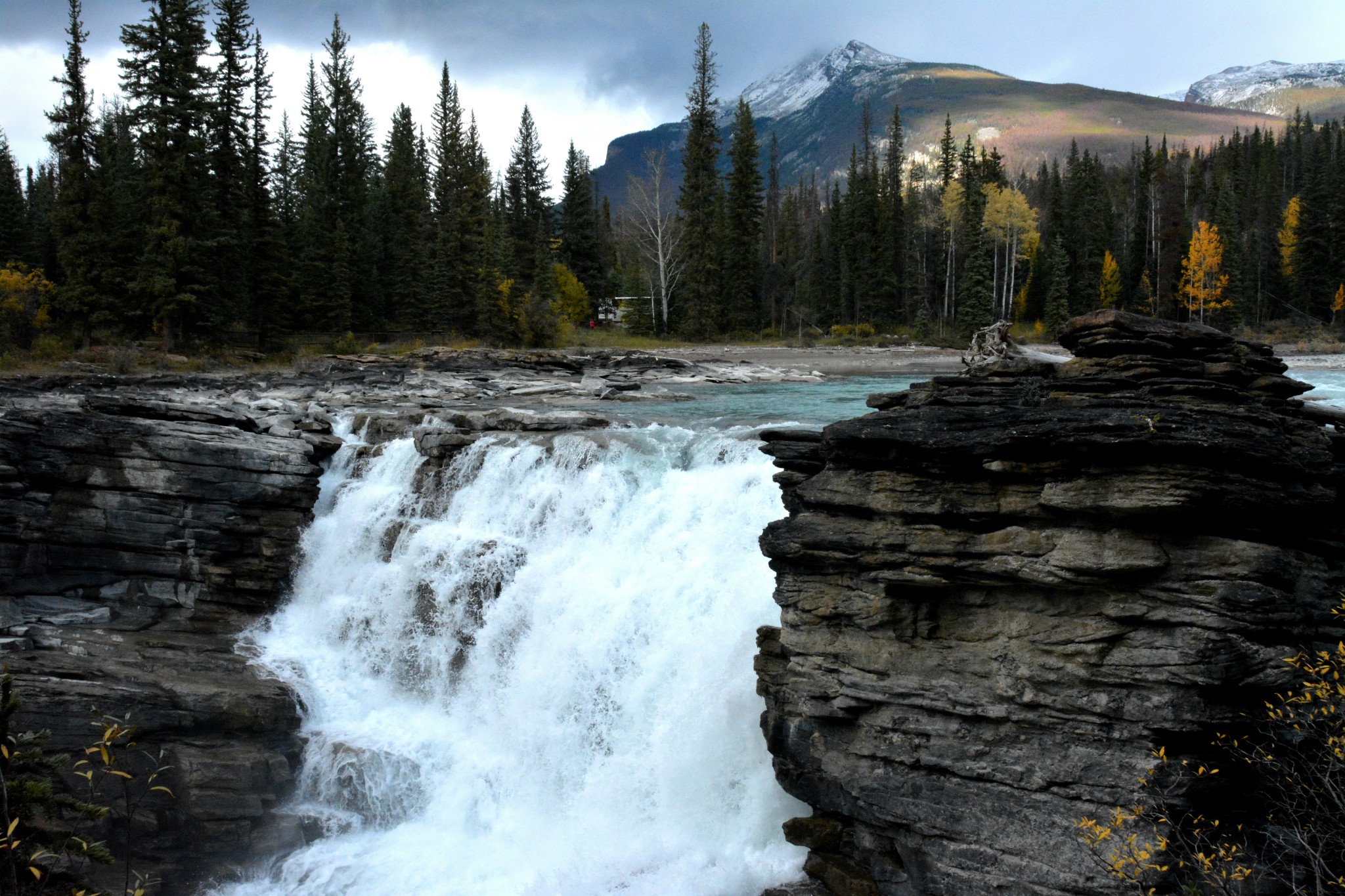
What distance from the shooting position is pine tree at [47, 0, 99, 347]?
3647 cm

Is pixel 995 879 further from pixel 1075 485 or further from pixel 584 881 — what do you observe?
pixel 584 881

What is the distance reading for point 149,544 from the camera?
56.1 ft

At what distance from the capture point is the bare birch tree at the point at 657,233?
2275 inches

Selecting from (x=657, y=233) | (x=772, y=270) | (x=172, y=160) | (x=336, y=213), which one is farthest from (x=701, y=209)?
(x=172, y=160)

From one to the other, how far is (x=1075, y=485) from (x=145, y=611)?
1691 centimetres

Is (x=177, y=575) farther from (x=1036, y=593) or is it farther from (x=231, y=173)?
(x=231, y=173)

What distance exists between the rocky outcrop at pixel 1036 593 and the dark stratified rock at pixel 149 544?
902cm

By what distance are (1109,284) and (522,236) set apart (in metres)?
43.2

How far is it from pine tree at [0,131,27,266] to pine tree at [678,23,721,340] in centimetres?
3878

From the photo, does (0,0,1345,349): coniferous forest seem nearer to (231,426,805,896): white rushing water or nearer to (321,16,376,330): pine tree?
(321,16,376,330): pine tree

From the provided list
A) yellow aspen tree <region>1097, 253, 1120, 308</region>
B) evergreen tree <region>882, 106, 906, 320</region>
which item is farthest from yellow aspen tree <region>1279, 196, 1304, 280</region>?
evergreen tree <region>882, 106, 906, 320</region>

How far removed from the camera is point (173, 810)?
39.9 ft

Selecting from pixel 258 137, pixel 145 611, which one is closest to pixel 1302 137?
pixel 258 137

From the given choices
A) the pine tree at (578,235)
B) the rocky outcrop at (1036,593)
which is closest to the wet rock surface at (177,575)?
the rocky outcrop at (1036,593)
